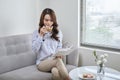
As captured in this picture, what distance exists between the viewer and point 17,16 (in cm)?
327

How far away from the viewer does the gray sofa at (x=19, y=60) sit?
8.30ft

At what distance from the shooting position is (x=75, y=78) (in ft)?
7.04

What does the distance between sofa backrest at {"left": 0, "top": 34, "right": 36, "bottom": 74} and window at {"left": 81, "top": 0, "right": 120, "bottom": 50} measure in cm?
93

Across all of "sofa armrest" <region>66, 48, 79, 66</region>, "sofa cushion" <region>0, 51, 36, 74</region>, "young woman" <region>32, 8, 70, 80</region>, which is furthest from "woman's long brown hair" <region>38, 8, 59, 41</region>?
"sofa cushion" <region>0, 51, 36, 74</region>

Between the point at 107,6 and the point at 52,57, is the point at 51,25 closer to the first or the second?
the point at 52,57

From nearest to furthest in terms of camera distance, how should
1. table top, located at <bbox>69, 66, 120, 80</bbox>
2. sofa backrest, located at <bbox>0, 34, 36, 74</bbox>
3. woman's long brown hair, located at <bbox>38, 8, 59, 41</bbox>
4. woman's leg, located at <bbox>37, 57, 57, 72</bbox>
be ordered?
table top, located at <bbox>69, 66, 120, 80</bbox> → woman's leg, located at <bbox>37, 57, 57, 72</bbox> → sofa backrest, located at <bbox>0, 34, 36, 74</bbox> → woman's long brown hair, located at <bbox>38, 8, 59, 41</bbox>

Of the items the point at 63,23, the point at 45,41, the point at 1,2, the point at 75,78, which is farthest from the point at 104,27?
the point at 1,2

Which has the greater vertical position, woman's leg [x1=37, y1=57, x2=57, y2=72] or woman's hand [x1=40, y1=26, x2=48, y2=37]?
woman's hand [x1=40, y1=26, x2=48, y2=37]

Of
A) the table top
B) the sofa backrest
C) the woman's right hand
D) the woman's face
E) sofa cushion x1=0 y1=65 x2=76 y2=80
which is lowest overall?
sofa cushion x1=0 y1=65 x2=76 y2=80

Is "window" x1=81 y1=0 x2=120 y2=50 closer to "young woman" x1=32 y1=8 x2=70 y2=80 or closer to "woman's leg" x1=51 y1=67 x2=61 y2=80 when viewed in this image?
"young woman" x1=32 y1=8 x2=70 y2=80

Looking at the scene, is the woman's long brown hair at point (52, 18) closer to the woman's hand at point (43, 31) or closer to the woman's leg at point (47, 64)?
the woman's hand at point (43, 31)

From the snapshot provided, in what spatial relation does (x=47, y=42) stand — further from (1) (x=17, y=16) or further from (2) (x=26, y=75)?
(1) (x=17, y=16)

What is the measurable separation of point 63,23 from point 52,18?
0.60m

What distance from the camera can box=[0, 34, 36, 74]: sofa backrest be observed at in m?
2.73
